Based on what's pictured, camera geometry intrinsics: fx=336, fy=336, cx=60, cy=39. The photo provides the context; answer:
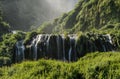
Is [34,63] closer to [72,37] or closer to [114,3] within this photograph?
[72,37]

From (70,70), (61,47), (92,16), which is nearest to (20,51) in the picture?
(61,47)

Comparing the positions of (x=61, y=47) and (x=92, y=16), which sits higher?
(x=92, y=16)

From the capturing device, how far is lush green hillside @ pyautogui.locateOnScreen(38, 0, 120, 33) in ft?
395

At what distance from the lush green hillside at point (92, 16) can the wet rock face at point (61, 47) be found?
36.9 meters

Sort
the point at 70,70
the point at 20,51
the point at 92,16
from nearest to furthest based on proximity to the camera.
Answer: the point at 70,70 → the point at 20,51 → the point at 92,16

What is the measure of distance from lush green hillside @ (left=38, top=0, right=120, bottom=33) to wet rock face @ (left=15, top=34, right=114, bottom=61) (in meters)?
36.9

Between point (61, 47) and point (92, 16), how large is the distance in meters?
54.5

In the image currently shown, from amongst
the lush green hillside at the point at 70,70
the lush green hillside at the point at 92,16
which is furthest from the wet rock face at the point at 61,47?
the lush green hillside at the point at 70,70

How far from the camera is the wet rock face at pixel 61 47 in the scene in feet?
237

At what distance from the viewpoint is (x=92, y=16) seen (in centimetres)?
12662

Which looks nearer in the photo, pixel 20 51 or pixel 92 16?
pixel 20 51

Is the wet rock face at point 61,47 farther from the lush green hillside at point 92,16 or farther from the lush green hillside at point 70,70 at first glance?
the lush green hillside at point 70,70

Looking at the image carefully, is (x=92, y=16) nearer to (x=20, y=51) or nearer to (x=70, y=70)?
(x=20, y=51)

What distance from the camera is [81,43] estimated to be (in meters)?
73.9
